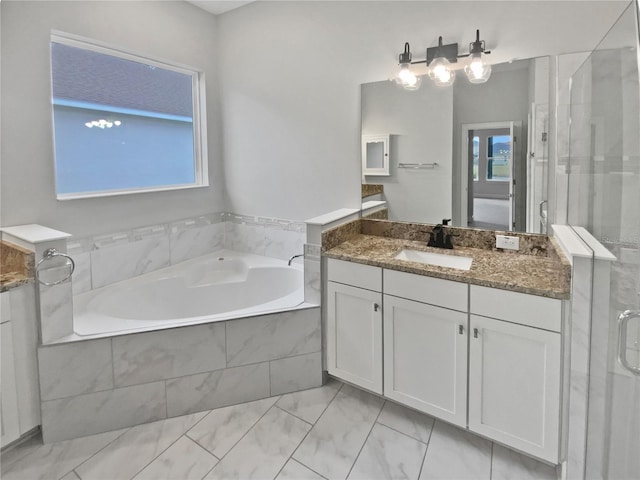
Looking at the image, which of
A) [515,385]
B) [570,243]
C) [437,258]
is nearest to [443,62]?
[437,258]

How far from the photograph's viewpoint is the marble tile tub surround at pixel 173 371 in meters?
1.91

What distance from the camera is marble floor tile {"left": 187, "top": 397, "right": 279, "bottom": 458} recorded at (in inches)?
75.4

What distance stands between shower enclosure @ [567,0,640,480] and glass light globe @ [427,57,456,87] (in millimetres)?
692

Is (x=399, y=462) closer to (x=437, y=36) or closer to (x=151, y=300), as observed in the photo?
(x=151, y=300)

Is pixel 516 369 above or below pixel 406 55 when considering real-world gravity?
below

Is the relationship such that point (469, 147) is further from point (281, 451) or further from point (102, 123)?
point (102, 123)

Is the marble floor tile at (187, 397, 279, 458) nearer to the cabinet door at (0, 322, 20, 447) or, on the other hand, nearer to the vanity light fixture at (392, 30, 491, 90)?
the cabinet door at (0, 322, 20, 447)

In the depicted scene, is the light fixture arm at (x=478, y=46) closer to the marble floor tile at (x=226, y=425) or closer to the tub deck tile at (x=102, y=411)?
the marble floor tile at (x=226, y=425)

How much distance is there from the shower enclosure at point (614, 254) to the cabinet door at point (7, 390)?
96.8 inches

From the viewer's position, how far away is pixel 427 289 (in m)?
1.90

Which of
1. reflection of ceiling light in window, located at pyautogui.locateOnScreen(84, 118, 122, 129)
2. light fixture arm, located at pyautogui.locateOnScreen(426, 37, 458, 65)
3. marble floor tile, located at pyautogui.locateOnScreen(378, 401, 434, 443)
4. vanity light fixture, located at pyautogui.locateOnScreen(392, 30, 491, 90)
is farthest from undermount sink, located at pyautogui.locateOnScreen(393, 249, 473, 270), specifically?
reflection of ceiling light in window, located at pyautogui.locateOnScreen(84, 118, 122, 129)

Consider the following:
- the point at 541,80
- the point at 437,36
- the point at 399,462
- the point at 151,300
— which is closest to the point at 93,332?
the point at 151,300

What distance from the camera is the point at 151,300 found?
273 centimetres

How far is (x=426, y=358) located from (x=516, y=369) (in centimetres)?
41
